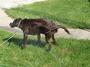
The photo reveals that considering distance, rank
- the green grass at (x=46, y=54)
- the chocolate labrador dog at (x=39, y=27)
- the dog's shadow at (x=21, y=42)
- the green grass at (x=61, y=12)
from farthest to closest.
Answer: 1. the green grass at (x=61, y=12)
2. the dog's shadow at (x=21, y=42)
3. the chocolate labrador dog at (x=39, y=27)
4. the green grass at (x=46, y=54)

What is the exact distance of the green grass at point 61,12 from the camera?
55.1 ft

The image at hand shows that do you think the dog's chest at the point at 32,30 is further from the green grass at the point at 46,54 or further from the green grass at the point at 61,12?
the green grass at the point at 61,12

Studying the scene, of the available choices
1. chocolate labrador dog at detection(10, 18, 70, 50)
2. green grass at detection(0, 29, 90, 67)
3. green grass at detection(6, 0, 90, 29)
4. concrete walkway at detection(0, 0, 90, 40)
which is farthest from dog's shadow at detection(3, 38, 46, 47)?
green grass at detection(6, 0, 90, 29)

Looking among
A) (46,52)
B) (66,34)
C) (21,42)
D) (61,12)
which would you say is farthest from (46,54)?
(61,12)

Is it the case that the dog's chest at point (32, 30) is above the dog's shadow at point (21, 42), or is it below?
above

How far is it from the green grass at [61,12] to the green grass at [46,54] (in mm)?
3627

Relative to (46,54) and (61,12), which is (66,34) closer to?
(46,54)

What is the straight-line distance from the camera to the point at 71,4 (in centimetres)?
2064

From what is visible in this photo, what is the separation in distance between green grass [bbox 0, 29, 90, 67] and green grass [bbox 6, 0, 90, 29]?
3.63 metres

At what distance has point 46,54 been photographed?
1126cm

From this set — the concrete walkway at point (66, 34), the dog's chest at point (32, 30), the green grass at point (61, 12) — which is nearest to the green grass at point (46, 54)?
the dog's chest at point (32, 30)

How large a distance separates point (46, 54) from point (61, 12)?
765 cm

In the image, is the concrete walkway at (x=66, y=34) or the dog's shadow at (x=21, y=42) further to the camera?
the concrete walkway at (x=66, y=34)

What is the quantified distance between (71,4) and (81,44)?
28.1 feet
